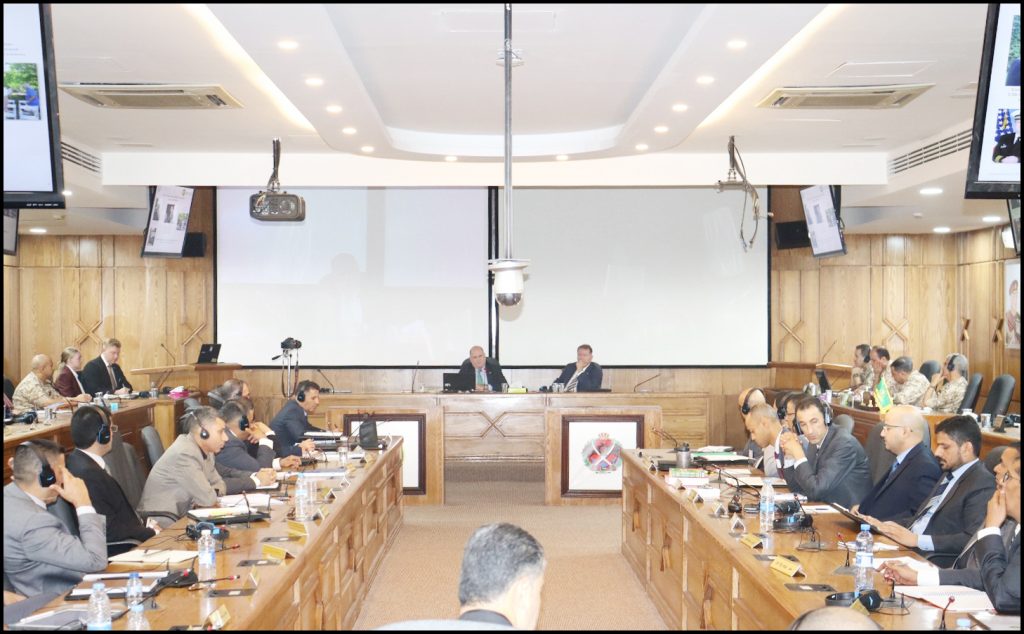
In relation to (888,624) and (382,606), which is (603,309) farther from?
(888,624)

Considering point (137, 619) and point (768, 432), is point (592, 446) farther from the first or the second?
point (137, 619)

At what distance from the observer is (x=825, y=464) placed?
5.03m

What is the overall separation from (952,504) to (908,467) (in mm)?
610

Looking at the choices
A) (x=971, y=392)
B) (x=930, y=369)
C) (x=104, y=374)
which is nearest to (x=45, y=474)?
(x=104, y=374)

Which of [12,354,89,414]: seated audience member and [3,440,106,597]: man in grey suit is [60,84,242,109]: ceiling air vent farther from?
[3,440,106,597]: man in grey suit

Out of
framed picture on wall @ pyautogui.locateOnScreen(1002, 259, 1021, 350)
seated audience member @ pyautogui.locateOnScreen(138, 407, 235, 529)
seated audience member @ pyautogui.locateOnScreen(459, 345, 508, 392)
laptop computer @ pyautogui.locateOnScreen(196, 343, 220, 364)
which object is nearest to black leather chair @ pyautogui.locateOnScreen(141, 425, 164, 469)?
seated audience member @ pyautogui.locateOnScreen(138, 407, 235, 529)

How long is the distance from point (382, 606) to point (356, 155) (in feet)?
15.9

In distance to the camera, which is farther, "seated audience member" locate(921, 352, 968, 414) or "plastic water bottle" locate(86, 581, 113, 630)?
"seated audience member" locate(921, 352, 968, 414)

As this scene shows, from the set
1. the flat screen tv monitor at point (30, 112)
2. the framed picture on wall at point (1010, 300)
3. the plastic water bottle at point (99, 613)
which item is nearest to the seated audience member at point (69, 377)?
the flat screen tv monitor at point (30, 112)

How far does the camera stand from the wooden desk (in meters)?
2.91

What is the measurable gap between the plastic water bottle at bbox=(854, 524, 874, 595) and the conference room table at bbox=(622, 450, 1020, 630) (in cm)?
4

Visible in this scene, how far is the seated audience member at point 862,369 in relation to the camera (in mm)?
9859

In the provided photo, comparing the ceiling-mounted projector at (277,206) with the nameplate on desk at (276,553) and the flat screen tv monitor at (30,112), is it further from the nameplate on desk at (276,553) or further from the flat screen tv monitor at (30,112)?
the flat screen tv monitor at (30,112)

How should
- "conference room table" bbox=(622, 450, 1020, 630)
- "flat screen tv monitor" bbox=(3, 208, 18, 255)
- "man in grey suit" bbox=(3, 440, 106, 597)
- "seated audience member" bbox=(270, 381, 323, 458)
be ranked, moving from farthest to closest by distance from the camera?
"flat screen tv monitor" bbox=(3, 208, 18, 255) → "seated audience member" bbox=(270, 381, 323, 458) → "man in grey suit" bbox=(3, 440, 106, 597) → "conference room table" bbox=(622, 450, 1020, 630)
